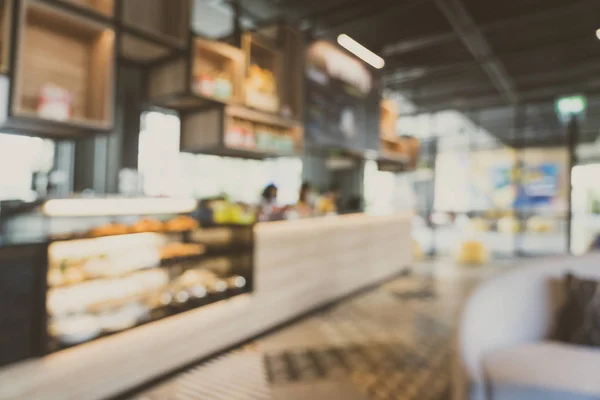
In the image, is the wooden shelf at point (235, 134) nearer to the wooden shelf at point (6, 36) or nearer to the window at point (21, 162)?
the window at point (21, 162)

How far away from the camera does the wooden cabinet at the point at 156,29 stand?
3.22 meters

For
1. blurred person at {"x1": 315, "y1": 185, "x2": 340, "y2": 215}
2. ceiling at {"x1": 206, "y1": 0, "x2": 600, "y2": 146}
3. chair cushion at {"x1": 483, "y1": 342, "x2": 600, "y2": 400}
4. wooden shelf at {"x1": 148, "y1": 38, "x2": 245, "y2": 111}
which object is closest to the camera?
chair cushion at {"x1": 483, "y1": 342, "x2": 600, "y2": 400}

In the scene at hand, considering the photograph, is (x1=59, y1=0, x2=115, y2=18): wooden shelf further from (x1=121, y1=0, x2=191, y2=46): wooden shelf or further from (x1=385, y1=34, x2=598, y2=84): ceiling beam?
(x1=385, y1=34, x2=598, y2=84): ceiling beam

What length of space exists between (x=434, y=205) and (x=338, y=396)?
29.8ft

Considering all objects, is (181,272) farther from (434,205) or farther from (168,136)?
(434,205)

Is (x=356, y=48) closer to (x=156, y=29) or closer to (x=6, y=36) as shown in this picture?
(x=156, y=29)

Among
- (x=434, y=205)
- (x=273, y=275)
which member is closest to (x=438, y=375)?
(x=273, y=275)

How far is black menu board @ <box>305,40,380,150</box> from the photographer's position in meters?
5.08

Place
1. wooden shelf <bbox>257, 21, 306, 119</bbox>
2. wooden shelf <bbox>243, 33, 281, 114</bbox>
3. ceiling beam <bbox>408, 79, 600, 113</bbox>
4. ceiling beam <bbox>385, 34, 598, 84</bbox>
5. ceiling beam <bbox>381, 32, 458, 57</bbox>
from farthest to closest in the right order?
ceiling beam <bbox>408, 79, 600, 113</bbox> → ceiling beam <bbox>385, 34, 598, 84</bbox> → ceiling beam <bbox>381, 32, 458, 57</bbox> → wooden shelf <bbox>257, 21, 306, 119</bbox> → wooden shelf <bbox>243, 33, 281, 114</bbox>

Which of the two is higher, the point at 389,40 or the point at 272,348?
the point at 389,40

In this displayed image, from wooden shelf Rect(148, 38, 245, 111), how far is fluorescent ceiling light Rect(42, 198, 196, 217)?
963mm

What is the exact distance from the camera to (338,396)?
2.86 m

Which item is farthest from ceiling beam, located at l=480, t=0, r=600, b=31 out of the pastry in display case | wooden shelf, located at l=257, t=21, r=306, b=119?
the pastry in display case

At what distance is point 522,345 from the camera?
246 centimetres
